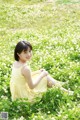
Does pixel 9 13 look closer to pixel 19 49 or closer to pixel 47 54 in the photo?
pixel 47 54

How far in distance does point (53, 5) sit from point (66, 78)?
2383 centimetres

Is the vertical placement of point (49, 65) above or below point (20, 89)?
below

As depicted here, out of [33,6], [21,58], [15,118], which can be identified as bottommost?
[33,6]

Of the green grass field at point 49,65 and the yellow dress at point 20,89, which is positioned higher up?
the yellow dress at point 20,89

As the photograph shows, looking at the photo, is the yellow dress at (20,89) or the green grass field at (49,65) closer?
the green grass field at (49,65)

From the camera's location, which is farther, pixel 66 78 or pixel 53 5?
pixel 53 5

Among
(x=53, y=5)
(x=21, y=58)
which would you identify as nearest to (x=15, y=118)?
(x=21, y=58)

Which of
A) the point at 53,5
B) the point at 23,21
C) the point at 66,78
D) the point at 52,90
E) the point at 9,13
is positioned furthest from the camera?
the point at 53,5

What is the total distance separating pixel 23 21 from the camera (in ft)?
101

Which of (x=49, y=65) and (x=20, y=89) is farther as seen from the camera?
(x=49, y=65)

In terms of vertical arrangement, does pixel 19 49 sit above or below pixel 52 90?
above

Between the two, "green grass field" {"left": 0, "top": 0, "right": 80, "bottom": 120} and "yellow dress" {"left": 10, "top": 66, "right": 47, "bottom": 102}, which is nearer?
"green grass field" {"left": 0, "top": 0, "right": 80, "bottom": 120}

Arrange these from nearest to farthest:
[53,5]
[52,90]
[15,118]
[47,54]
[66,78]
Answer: [15,118]
[52,90]
[66,78]
[47,54]
[53,5]

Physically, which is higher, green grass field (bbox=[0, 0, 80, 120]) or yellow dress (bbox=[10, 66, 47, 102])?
yellow dress (bbox=[10, 66, 47, 102])
